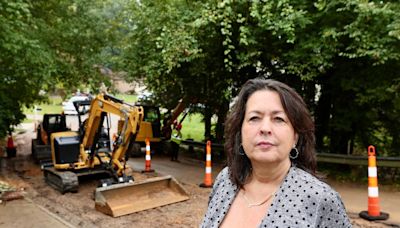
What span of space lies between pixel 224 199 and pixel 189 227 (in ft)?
16.1

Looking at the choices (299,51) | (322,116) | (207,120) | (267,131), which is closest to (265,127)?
(267,131)

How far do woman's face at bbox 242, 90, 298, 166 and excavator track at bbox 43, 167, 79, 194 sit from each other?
27.2 feet

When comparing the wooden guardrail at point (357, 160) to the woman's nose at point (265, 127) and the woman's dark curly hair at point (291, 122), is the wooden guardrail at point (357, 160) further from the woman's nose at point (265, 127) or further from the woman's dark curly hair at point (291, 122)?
the woman's nose at point (265, 127)

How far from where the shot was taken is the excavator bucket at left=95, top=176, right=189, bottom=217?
771 centimetres

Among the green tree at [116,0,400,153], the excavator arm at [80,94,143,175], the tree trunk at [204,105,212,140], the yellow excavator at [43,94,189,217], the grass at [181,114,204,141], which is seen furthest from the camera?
the grass at [181,114,204,141]

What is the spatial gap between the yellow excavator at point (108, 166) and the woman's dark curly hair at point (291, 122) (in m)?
5.82

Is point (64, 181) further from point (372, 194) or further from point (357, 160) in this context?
point (357, 160)

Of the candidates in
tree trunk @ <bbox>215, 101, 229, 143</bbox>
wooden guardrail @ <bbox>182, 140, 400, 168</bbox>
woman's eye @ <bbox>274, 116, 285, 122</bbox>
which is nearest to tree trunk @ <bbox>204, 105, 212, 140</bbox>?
tree trunk @ <bbox>215, 101, 229, 143</bbox>

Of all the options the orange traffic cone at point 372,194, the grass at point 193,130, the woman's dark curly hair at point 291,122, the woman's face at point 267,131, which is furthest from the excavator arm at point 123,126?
the grass at point 193,130

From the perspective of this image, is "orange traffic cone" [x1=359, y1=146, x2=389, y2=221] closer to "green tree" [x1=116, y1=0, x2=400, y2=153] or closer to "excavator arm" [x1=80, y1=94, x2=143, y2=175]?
"green tree" [x1=116, y1=0, x2=400, y2=153]

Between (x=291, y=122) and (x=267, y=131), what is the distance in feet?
0.46

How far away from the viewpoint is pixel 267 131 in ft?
5.98

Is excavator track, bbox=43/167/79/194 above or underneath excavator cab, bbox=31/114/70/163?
underneath

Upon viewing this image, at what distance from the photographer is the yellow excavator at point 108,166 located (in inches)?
313
